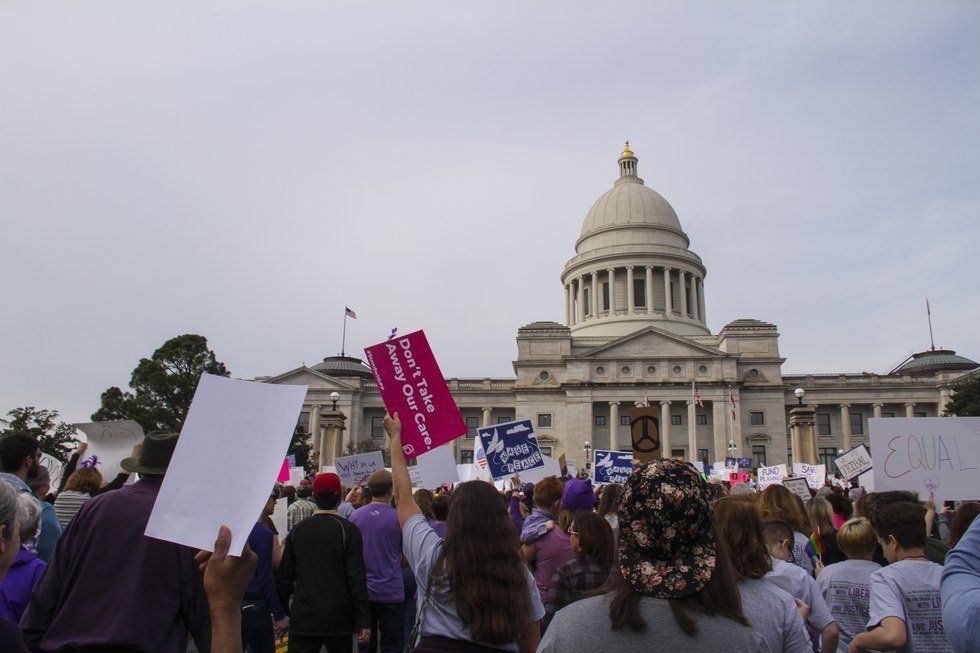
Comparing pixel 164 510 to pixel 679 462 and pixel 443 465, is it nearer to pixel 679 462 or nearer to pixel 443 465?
pixel 679 462

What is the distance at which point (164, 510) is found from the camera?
3.54 m

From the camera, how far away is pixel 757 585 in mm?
4059

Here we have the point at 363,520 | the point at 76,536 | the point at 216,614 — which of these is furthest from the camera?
the point at 363,520

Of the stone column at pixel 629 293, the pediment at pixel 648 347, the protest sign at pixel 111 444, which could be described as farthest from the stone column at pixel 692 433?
the protest sign at pixel 111 444

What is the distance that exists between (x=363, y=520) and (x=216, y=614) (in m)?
5.48

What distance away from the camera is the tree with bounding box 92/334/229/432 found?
5553cm

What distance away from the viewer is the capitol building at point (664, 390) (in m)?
71.3

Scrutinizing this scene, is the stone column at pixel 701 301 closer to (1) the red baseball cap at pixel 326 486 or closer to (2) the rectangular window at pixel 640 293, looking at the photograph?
(2) the rectangular window at pixel 640 293

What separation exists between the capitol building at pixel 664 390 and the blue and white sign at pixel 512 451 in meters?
51.3

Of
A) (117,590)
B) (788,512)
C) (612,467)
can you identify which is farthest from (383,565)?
(612,467)

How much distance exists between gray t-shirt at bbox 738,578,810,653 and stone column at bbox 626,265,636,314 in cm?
8202

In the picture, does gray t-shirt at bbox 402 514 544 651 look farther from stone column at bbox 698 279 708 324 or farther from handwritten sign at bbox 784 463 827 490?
stone column at bbox 698 279 708 324

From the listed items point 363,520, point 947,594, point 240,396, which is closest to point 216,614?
point 240,396

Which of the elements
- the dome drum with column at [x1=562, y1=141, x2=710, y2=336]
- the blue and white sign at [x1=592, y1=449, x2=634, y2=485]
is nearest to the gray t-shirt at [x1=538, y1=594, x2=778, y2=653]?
the blue and white sign at [x1=592, y1=449, x2=634, y2=485]
